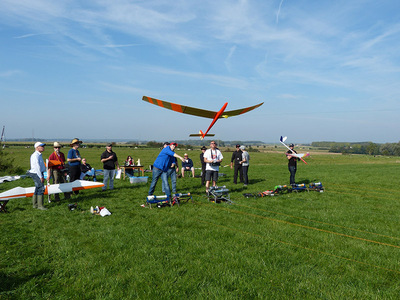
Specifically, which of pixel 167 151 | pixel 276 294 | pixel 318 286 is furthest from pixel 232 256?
pixel 167 151

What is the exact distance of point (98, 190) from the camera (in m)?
10.8

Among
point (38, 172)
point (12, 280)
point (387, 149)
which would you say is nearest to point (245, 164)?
point (38, 172)

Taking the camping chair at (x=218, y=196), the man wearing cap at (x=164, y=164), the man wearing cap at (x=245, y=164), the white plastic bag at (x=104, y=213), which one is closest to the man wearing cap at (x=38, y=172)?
the white plastic bag at (x=104, y=213)

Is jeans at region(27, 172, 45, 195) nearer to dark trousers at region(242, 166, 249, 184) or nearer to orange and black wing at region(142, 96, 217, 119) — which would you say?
orange and black wing at region(142, 96, 217, 119)

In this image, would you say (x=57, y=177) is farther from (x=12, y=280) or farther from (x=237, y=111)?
(x=237, y=111)

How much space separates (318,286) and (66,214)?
22.3 feet

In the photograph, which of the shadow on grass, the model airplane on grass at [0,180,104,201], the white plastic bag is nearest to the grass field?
the shadow on grass

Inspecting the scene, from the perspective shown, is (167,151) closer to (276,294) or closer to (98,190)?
(98,190)

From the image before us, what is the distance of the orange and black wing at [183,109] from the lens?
7.50 metres

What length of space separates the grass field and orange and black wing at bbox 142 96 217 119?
318 centimetres

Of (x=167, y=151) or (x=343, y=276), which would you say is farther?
(x=167, y=151)

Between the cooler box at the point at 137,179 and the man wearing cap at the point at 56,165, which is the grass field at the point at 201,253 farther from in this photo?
the cooler box at the point at 137,179

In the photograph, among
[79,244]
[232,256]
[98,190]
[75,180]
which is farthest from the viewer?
[98,190]

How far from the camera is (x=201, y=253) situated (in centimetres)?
462
